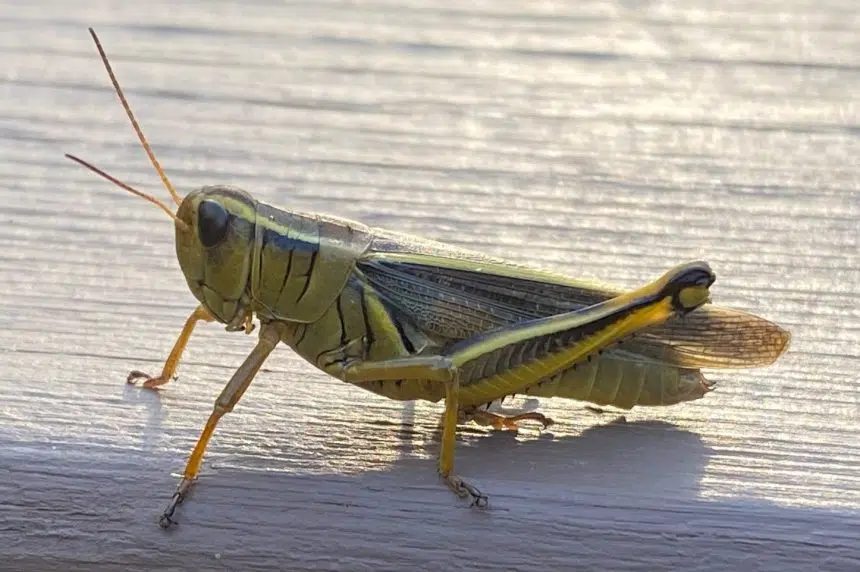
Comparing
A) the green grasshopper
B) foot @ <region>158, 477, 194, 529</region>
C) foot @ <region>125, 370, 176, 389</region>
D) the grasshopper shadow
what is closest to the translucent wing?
the green grasshopper

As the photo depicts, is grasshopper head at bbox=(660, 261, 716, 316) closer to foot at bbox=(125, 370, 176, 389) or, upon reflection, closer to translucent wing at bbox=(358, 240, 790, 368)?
translucent wing at bbox=(358, 240, 790, 368)

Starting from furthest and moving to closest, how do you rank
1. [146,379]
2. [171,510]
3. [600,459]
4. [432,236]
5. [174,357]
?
[432,236]
[174,357]
[146,379]
[600,459]
[171,510]

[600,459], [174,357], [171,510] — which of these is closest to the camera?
[171,510]

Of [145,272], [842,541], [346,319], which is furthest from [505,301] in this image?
[842,541]

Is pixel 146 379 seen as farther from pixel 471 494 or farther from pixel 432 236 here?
pixel 432 236

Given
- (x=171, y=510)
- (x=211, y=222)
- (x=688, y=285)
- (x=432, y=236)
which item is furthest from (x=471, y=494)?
(x=432, y=236)

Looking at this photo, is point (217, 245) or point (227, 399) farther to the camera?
point (217, 245)

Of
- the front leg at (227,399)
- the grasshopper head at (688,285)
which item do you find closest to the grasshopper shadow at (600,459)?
the grasshopper head at (688,285)

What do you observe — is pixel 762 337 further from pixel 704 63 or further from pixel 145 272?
pixel 704 63
